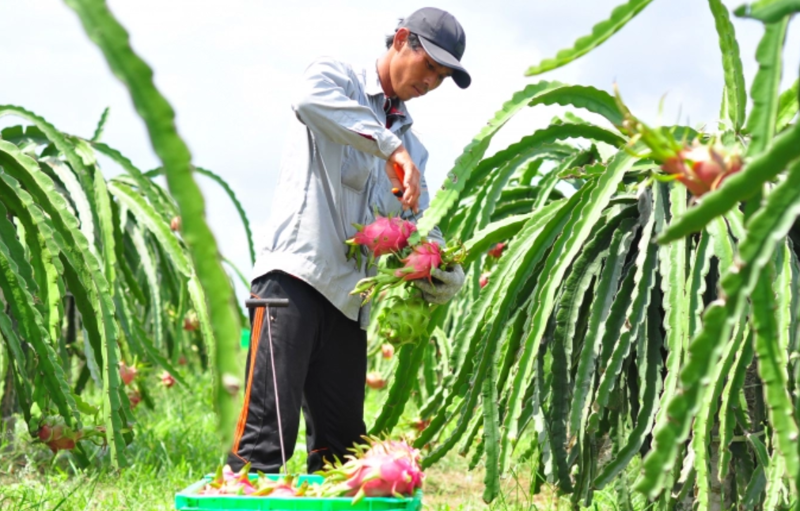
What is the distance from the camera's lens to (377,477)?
1.59m

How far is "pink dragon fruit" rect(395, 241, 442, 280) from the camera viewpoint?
82.4 inches

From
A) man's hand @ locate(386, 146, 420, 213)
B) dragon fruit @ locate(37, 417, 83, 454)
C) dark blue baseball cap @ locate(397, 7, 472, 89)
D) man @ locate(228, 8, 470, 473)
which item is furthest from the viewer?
dragon fruit @ locate(37, 417, 83, 454)

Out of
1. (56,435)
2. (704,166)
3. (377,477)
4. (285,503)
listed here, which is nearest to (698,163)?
(704,166)

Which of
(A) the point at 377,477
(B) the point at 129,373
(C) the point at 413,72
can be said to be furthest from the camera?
(B) the point at 129,373

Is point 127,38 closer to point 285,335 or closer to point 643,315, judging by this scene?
Result: point 285,335

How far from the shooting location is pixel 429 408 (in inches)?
105

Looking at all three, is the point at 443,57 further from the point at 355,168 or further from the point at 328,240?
the point at 328,240

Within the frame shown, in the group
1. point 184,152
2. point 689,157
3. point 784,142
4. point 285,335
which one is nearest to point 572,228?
point 285,335

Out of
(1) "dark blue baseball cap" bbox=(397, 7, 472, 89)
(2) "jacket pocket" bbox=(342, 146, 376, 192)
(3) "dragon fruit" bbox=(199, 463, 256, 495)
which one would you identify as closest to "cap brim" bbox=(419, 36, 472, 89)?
(1) "dark blue baseball cap" bbox=(397, 7, 472, 89)

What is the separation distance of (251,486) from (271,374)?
0.61 meters

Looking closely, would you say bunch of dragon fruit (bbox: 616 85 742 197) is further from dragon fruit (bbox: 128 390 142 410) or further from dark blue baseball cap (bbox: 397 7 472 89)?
dragon fruit (bbox: 128 390 142 410)

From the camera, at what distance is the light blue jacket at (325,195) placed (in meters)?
2.28

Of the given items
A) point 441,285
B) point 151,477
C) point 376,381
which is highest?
point 441,285

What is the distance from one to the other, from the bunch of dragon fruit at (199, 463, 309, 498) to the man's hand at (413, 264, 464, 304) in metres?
0.61
